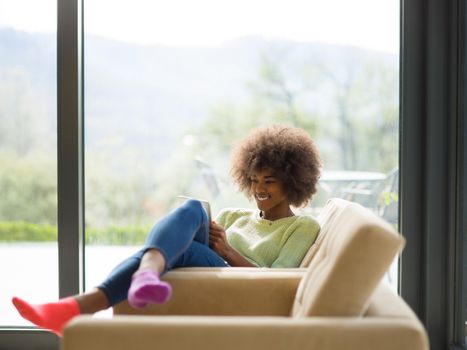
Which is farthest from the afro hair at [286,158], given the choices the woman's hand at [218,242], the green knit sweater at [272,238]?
the woman's hand at [218,242]

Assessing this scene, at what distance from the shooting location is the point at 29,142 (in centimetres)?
316

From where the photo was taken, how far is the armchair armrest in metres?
2.30

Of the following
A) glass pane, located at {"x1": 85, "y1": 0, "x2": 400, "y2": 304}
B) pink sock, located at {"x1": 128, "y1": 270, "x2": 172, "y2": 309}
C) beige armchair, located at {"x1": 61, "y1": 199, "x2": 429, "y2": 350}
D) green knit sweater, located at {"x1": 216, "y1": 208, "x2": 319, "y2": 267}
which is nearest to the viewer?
beige armchair, located at {"x1": 61, "y1": 199, "x2": 429, "y2": 350}

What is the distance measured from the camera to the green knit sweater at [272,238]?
8.50 ft

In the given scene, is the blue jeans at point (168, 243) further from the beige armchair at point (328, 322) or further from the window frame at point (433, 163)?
the window frame at point (433, 163)

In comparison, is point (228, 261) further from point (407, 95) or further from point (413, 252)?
point (407, 95)

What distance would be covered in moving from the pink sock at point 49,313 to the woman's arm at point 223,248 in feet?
2.33

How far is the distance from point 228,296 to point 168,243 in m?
0.29

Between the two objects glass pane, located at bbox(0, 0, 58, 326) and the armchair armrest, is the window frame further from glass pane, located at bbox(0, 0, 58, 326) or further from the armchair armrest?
glass pane, located at bbox(0, 0, 58, 326)

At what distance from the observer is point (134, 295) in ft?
6.18

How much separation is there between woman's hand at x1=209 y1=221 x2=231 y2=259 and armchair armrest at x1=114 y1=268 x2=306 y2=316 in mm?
304

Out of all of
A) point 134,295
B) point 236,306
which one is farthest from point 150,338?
point 236,306

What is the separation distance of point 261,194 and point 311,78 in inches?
28.2

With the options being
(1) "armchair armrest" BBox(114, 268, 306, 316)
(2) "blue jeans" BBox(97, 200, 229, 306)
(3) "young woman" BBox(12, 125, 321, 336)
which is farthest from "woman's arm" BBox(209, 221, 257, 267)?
(1) "armchair armrest" BBox(114, 268, 306, 316)
